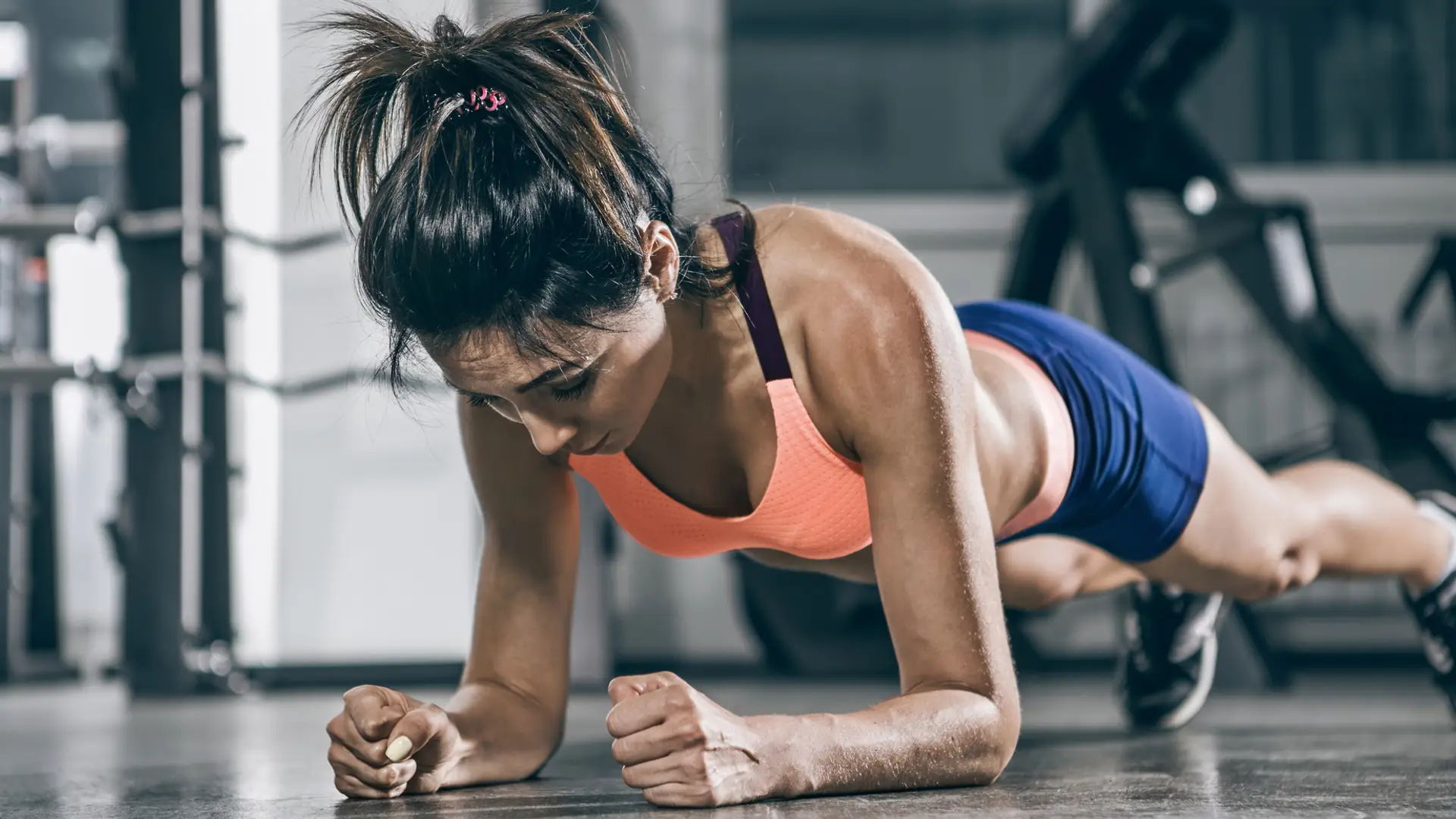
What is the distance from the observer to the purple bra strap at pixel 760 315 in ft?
3.50

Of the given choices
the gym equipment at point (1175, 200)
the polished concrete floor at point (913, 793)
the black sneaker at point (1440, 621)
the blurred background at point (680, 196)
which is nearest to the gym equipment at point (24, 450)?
the blurred background at point (680, 196)

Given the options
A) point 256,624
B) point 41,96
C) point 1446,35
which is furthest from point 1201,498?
point 41,96

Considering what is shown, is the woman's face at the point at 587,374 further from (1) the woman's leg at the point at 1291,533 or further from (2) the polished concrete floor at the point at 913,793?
(1) the woman's leg at the point at 1291,533

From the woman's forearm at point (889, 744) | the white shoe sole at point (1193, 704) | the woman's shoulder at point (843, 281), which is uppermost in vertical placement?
the woman's shoulder at point (843, 281)

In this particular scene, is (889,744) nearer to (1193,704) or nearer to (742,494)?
(742,494)

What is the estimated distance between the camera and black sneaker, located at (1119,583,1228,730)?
1702 millimetres

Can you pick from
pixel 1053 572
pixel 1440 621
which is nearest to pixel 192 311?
pixel 1053 572

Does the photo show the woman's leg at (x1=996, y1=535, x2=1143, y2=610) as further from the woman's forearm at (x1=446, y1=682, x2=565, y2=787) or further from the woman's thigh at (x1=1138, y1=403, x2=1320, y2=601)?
the woman's forearm at (x1=446, y1=682, x2=565, y2=787)

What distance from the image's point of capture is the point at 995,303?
5.09ft

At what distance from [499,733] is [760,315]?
0.41 meters

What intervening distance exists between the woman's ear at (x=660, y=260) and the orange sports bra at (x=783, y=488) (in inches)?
3.4

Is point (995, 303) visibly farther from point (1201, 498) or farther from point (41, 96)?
point (41, 96)

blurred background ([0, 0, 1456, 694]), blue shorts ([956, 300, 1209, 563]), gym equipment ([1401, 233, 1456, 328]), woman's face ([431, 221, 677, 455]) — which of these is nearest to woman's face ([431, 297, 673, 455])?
woman's face ([431, 221, 677, 455])

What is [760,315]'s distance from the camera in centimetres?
107
